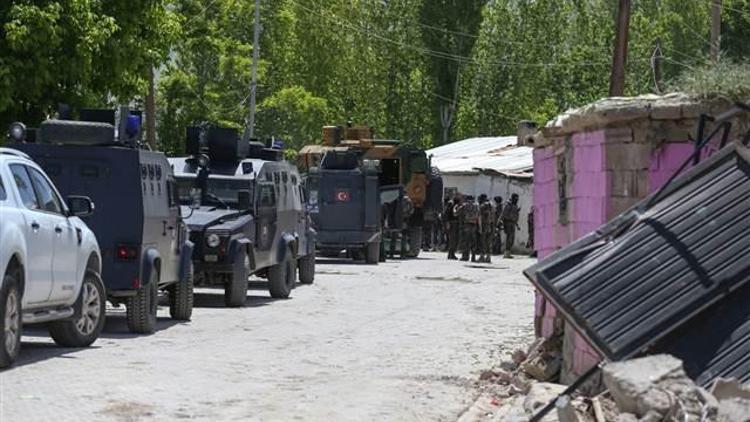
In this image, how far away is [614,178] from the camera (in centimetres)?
1318

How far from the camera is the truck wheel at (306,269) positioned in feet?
97.4

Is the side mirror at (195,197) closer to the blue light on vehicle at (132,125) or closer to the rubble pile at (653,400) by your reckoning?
the blue light on vehicle at (132,125)

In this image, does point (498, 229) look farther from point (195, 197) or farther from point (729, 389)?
point (729, 389)

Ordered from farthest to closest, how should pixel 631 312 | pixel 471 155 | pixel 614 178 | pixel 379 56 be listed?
pixel 379 56
pixel 471 155
pixel 614 178
pixel 631 312

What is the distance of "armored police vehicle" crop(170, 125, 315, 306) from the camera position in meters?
22.8

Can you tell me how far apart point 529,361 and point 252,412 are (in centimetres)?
356

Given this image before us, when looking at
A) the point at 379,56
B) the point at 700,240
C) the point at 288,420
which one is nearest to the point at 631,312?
the point at 700,240

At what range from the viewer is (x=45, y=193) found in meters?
15.4

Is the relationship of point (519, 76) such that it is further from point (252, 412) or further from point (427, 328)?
point (252, 412)

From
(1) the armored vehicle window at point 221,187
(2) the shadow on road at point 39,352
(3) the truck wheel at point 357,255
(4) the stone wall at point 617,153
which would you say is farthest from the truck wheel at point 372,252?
(4) the stone wall at point 617,153

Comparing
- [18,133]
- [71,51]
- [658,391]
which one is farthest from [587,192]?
[71,51]

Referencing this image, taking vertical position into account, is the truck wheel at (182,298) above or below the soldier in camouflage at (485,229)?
above

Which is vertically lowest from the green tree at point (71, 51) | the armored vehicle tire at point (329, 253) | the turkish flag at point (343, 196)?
the armored vehicle tire at point (329, 253)

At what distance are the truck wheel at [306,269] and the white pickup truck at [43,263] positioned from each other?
1302cm
